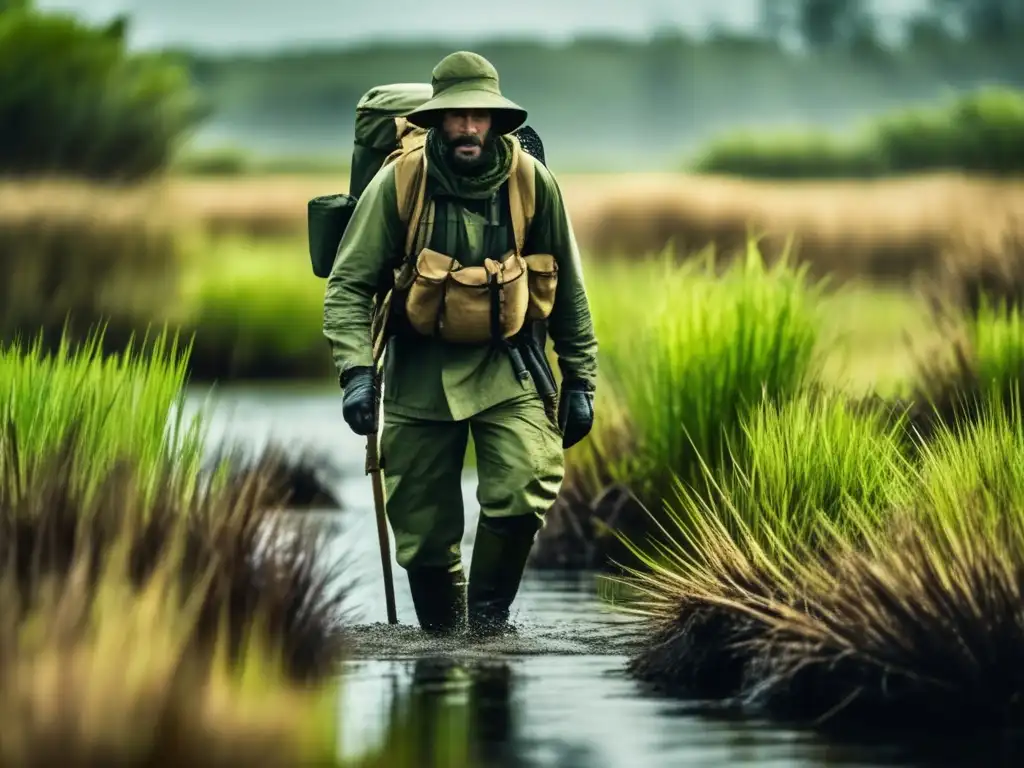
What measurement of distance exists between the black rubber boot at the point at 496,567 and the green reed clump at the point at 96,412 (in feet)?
3.99

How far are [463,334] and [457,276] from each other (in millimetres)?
249

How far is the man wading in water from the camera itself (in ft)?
29.3

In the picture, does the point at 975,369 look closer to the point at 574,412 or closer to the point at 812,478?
the point at 574,412

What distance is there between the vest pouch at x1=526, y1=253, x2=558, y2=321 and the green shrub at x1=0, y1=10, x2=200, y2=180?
20.8 meters

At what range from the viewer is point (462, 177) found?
8.91 meters

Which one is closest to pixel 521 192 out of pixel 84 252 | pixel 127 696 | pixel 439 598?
pixel 439 598

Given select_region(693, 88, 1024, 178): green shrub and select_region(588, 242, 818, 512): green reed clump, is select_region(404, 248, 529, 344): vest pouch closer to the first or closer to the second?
select_region(588, 242, 818, 512): green reed clump

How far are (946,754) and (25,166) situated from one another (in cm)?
2383

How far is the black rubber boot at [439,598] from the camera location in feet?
31.1

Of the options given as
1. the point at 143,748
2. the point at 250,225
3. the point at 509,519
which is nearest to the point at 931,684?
the point at 509,519

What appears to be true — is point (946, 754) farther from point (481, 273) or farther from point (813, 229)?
point (813, 229)

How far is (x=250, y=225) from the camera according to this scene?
54875 mm

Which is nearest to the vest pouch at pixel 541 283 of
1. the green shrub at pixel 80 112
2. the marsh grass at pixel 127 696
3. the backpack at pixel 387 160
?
the backpack at pixel 387 160

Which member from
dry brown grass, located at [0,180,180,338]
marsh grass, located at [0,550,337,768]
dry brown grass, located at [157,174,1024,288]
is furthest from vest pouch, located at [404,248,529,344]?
dry brown grass, located at [157,174,1024,288]
